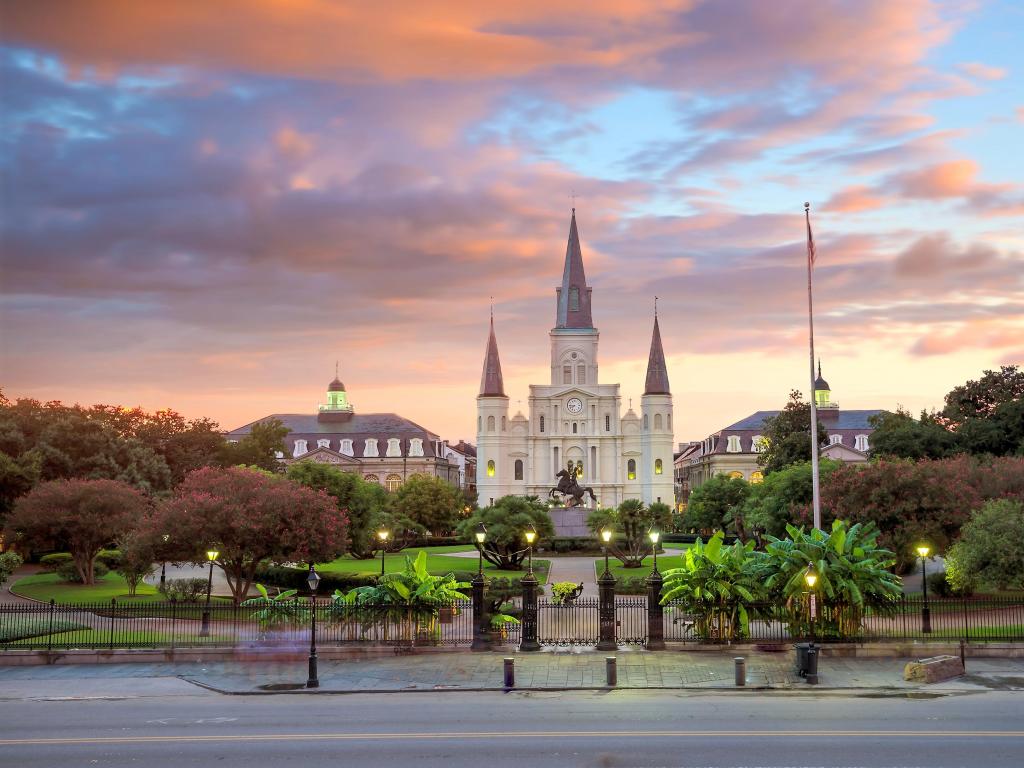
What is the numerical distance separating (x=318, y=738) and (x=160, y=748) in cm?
247

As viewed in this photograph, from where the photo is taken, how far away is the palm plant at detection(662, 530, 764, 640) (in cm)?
2692

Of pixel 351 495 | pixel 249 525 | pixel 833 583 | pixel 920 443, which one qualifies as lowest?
pixel 833 583

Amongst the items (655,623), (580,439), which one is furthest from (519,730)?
(580,439)

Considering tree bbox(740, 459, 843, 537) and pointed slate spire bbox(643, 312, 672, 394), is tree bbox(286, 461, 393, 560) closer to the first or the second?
tree bbox(740, 459, 843, 537)

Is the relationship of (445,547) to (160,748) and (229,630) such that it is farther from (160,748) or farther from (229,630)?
(160,748)

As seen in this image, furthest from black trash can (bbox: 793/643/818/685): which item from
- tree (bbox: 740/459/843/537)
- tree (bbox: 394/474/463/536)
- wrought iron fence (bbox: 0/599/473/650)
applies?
tree (bbox: 394/474/463/536)

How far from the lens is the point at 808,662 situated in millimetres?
22672

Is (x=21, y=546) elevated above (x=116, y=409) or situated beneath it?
situated beneath

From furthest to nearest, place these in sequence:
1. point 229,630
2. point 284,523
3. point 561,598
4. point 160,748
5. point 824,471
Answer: point 824,471 → point 284,523 → point 561,598 → point 229,630 → point 160,748

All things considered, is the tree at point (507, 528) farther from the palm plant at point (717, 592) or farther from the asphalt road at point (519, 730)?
the asphalt road at point (519, 730)

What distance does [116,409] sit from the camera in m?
74.4

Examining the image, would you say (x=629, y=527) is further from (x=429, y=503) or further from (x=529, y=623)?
(x=529, y=623)

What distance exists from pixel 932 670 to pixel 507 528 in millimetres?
34770

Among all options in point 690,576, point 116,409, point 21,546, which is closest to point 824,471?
point 690,576
